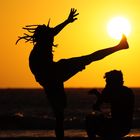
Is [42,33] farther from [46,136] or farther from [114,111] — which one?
[46,136]

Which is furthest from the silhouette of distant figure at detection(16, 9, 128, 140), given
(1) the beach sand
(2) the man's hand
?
(1) the beach sand

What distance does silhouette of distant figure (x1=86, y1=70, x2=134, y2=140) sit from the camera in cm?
1242

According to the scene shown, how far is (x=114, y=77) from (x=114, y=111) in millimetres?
659

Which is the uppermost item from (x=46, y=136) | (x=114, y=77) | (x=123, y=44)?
(x=123, y=44)

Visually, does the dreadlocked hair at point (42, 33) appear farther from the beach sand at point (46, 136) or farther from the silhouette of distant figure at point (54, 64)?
the beach sand at point (46, 136)

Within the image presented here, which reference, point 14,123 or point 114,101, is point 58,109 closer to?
point 114,101

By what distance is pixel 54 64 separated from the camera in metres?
12.3

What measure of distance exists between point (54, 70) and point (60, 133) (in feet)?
4.08

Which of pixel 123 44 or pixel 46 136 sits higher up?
pixel 123 44

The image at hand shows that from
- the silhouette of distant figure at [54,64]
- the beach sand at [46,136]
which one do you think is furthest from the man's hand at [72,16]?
the beach sand at [46,136]

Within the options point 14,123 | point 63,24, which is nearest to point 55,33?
point 63,24

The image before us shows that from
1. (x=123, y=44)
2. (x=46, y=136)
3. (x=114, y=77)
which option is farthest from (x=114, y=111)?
(x=46, y=136)

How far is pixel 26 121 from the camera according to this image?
43.5 meters

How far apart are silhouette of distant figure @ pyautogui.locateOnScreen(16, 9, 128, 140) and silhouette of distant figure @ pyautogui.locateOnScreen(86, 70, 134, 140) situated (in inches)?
19.5
